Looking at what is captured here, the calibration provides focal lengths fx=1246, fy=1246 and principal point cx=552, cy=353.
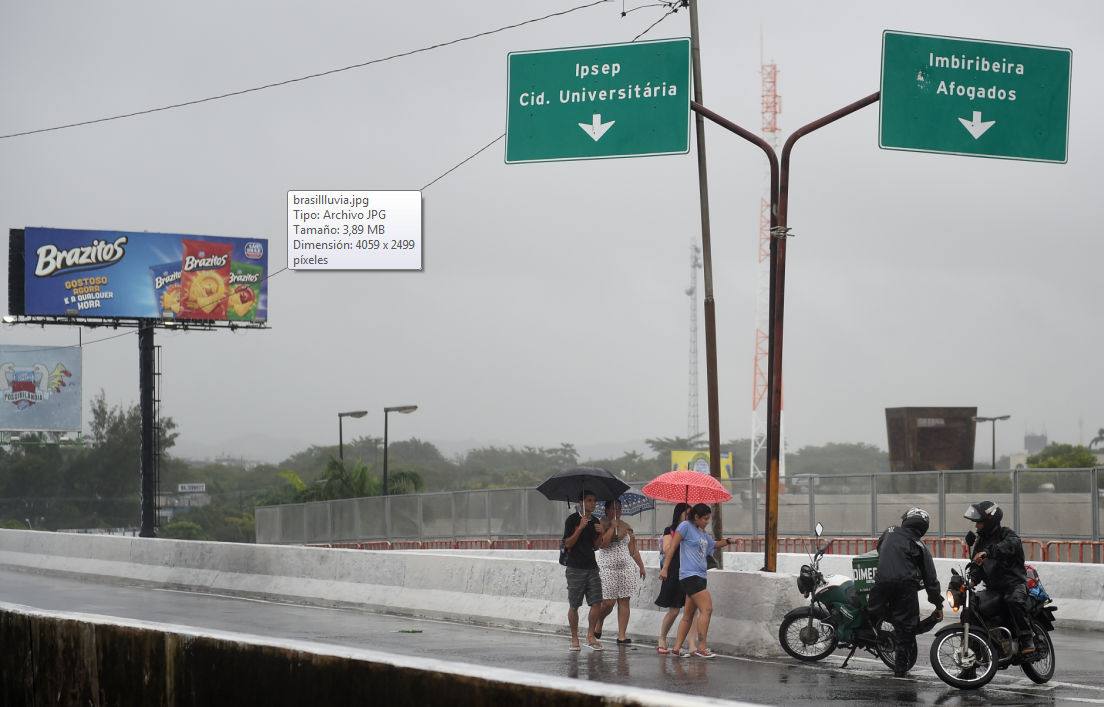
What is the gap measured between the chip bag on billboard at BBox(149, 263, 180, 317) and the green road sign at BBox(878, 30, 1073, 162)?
41493 millimetres

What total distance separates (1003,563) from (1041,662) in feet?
3.30

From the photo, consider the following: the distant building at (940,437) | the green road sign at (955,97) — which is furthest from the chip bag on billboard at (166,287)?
the green road sign at (955,97)

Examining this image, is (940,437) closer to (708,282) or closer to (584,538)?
(708,282)

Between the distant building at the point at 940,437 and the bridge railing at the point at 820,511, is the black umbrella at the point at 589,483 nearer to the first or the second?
the bridge railing at the point at 820,511

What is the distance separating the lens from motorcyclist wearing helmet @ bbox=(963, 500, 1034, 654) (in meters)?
11.4

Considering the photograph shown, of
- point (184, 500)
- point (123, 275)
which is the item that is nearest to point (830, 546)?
point (123, 275)

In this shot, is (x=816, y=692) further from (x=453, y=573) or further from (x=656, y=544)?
(x=656, y=544)

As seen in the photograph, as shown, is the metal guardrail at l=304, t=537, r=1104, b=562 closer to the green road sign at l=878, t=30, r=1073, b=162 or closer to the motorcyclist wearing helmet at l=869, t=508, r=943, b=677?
the motorcyclist wearing helmet at l=869, t=508, r=943, b=677

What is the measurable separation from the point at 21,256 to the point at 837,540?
36870mm

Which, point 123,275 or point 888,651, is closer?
point 888,651

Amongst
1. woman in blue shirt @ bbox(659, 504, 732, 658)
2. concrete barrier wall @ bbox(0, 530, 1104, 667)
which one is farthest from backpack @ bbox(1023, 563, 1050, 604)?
woman in blue shirt @ bbox(659, 504, 732, 658)

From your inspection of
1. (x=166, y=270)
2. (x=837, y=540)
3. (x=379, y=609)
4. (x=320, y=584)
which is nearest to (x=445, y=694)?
(x=379, y=609)

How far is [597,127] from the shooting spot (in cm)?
1427

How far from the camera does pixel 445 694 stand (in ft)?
16.5
